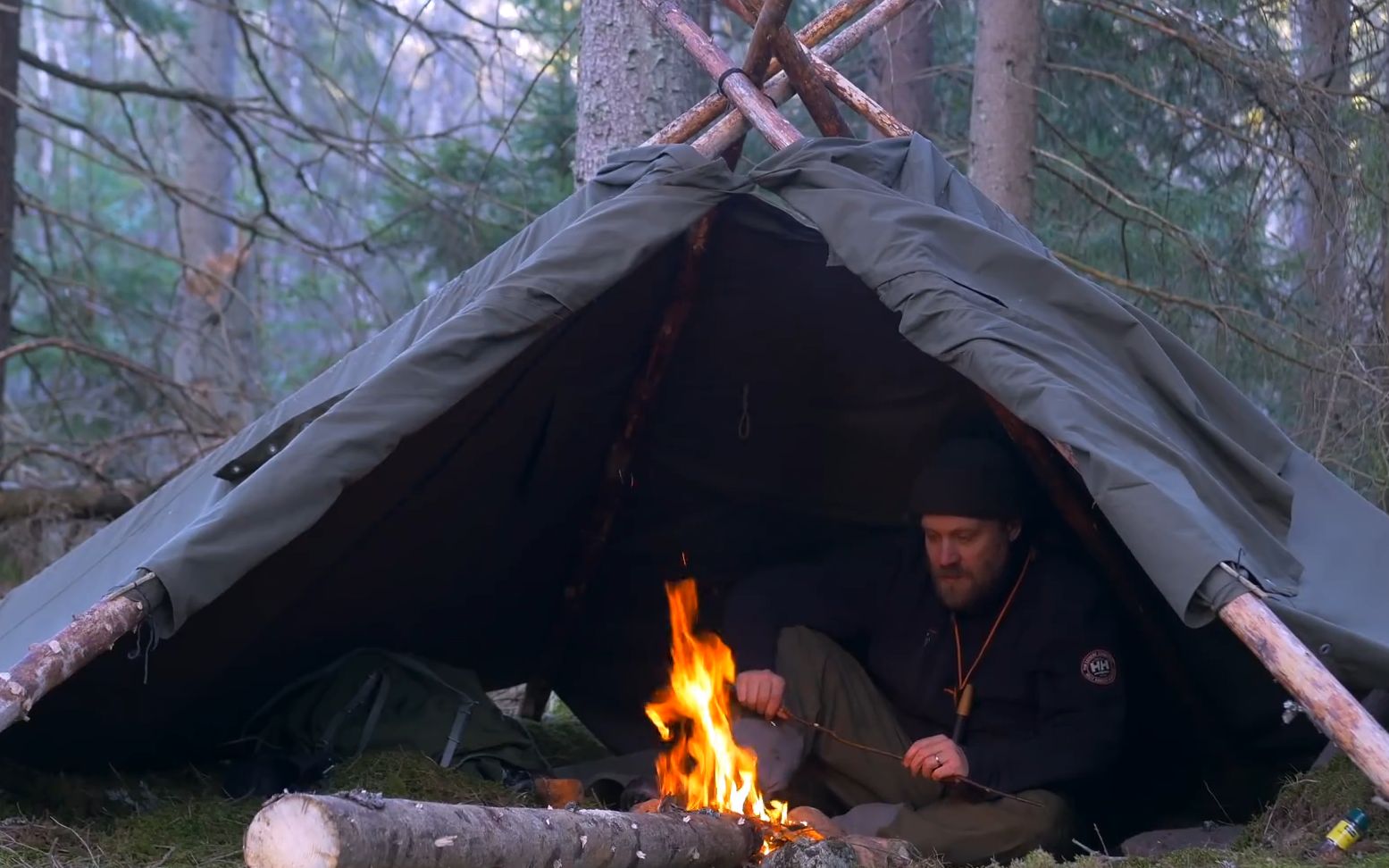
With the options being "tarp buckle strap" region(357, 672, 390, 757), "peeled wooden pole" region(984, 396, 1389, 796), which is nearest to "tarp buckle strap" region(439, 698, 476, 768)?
"tarp buckle strap" region(357, 672, 390, 757)

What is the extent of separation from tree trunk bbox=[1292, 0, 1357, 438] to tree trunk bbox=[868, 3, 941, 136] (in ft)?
7.11

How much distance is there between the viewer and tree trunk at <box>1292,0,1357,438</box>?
18.4ft

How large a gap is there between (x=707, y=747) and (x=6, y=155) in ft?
15.8

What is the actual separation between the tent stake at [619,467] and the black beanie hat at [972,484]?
0.93 meters

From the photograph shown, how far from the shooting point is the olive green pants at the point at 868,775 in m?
3.73

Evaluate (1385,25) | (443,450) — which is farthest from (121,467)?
(1385,25)

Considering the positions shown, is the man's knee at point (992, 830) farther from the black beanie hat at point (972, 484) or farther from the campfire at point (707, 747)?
the black beanie hat at point (972, 484)

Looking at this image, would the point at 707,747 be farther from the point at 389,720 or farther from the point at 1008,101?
the point at 1008,101

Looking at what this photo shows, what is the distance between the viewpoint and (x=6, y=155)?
6738mm

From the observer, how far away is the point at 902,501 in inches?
193

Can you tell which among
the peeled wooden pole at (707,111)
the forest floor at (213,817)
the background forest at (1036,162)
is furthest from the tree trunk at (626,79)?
the forest floor at (213,817)

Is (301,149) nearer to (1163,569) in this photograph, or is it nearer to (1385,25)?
(1385,25)

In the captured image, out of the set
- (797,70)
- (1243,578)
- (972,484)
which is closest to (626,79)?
(797,70)

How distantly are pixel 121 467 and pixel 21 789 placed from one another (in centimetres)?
585
